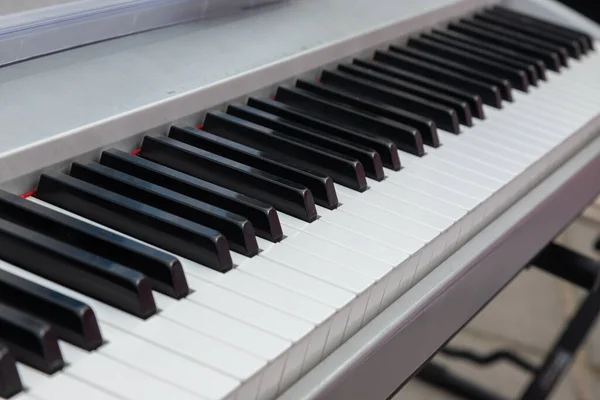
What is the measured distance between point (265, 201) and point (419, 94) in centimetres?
51

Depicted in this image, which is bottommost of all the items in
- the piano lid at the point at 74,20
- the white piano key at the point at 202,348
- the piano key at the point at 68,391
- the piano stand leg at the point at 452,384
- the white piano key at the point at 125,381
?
the piano stand leg at the point at 452,384

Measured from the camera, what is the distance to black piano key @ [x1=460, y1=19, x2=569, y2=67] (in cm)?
172

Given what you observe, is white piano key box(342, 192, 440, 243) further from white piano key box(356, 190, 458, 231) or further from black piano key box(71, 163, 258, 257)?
black piano key box(71, 163, 258, 257)

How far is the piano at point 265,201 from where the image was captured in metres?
0.65

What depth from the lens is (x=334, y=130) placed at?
1134 mm

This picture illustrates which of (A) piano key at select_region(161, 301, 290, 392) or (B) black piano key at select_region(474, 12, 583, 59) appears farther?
(B) black piano key at select_region(474, 12, 583, 59)

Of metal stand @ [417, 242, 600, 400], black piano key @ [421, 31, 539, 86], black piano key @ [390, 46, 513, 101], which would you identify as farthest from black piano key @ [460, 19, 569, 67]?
metal stand @ [417, 242, 600, 400]

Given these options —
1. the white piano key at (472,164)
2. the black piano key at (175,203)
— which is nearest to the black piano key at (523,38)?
the white piano key at (472,164)

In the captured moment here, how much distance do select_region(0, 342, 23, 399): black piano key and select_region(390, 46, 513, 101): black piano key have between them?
1078 mm

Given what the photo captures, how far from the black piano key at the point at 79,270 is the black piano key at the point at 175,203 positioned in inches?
5.3

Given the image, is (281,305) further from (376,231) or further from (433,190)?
(433,190)

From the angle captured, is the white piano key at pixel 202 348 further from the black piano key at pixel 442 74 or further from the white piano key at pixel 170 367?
the black piano key at pixel 442 74

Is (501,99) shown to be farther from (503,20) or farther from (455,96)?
(503,20)

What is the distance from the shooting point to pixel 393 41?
1540 millimetres
